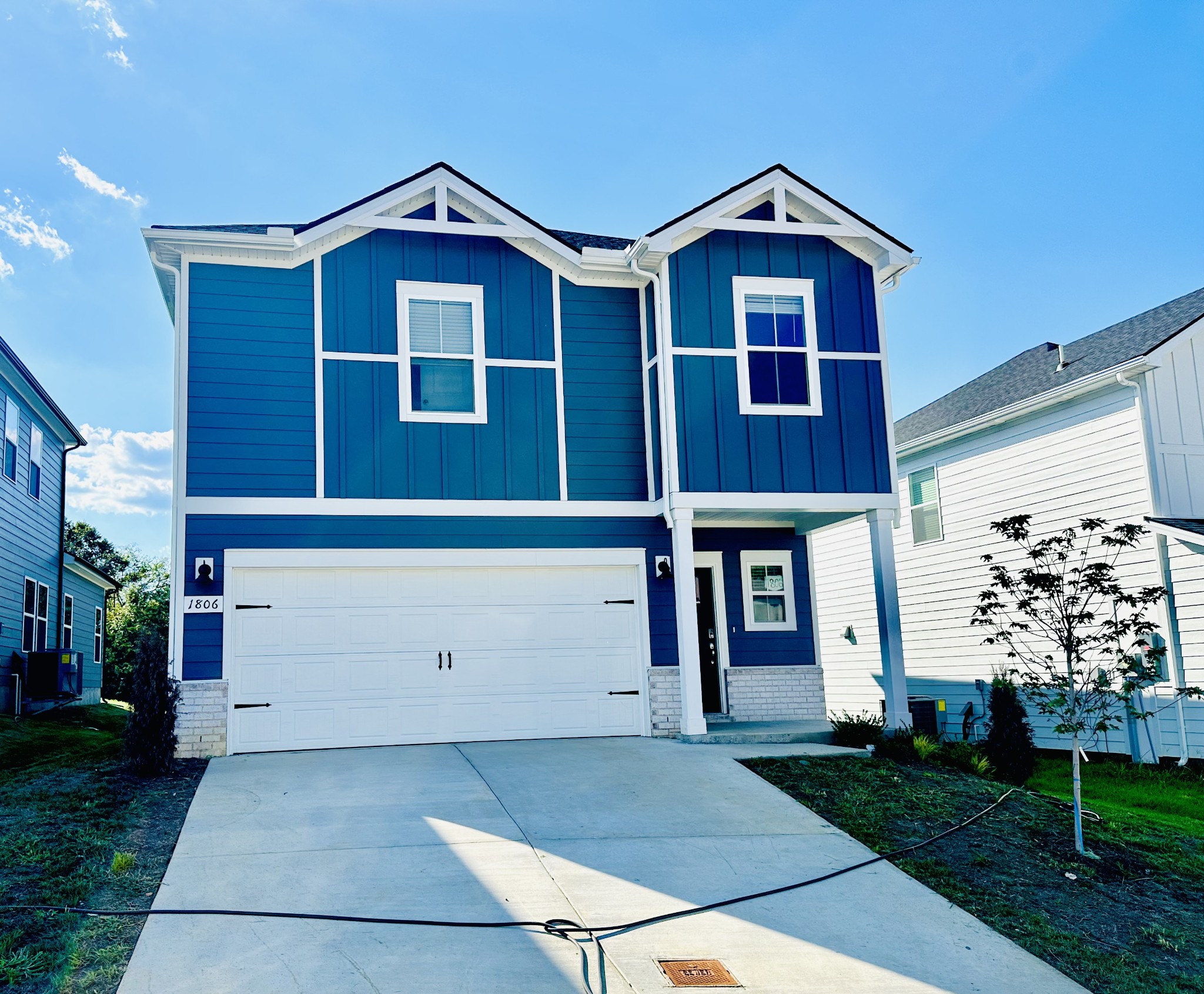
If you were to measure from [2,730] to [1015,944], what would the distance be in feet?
35.9

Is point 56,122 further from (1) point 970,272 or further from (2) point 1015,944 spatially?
(2) point 1015,944

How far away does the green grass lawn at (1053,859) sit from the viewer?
605 centimetres

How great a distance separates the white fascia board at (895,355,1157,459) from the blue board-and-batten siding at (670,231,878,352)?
3052 mm

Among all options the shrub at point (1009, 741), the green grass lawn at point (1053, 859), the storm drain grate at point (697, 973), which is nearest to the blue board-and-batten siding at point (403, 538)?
the green grass lawn at point (1053, 859)

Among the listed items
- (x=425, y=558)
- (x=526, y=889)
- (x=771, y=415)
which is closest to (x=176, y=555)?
(x=425, y=558)

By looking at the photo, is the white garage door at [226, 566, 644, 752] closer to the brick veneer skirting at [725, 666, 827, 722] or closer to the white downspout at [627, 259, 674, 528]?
the white downspout at [627, 259, 674, 528]

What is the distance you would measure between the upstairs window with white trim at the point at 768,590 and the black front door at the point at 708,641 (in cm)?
43

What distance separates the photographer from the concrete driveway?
5.12m

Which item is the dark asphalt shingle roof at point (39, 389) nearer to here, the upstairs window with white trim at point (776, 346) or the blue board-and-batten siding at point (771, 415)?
the blue board-and-batten siding at point (771, 415)

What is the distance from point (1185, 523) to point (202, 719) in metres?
11.4

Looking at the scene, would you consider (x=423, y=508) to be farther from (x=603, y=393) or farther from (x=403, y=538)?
(x=603, y=393)

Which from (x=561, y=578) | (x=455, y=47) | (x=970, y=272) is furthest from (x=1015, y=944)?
(x=970, y=272)

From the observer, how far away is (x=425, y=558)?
11469mm

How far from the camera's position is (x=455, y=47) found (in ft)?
44.3
